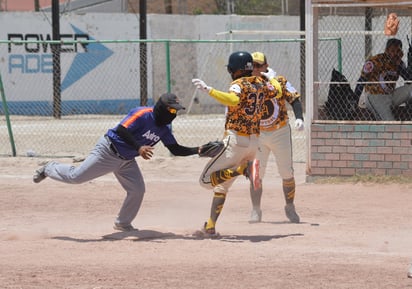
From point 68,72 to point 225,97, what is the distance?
18.4 metres

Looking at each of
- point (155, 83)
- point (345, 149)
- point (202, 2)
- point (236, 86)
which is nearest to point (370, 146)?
point (345, 149)

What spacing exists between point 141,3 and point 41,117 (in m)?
4.69

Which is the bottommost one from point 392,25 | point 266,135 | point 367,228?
point 367,228

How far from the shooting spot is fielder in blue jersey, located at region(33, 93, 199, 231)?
8648mm

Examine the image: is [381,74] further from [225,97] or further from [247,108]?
[225,97]

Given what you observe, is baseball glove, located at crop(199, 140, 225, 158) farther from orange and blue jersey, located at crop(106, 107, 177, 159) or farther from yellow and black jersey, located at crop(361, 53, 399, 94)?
yellow and black jersey, located at crop(361, 53, 399, 94)

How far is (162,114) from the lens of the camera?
8633 mm

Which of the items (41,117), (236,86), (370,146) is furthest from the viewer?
(41,117)

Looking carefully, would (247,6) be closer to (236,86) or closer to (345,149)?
(345,149)

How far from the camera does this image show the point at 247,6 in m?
38.8

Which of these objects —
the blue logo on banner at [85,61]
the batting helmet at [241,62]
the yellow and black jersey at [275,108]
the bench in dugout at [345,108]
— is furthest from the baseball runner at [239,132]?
the blue logo on banner at [85,61]

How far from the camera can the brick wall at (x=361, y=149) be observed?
13.2 m

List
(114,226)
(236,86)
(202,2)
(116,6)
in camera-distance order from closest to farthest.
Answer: (236,86)
(114,226)
(116,6)
(202,2)

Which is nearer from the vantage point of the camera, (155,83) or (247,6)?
(155,83)
